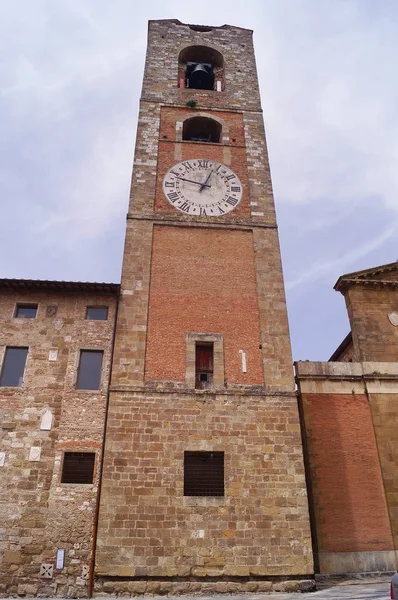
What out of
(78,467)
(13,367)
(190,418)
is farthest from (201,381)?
(13,367)

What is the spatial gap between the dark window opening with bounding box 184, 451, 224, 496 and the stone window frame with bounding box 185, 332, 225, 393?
175cm

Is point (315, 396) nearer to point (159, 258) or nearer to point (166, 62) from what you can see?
point (159, 258)

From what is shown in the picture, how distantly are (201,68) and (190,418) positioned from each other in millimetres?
17560

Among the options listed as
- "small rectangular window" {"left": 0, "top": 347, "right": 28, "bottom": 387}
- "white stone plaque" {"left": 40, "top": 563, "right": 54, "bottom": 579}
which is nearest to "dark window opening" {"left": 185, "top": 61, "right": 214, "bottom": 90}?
"small rectangular window" {"left": 0, "top": 347, "right": 28, "bottom": 387}

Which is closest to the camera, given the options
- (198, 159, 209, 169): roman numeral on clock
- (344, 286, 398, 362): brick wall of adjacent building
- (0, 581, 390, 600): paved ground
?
(0, 581, 390, 600): paved ground

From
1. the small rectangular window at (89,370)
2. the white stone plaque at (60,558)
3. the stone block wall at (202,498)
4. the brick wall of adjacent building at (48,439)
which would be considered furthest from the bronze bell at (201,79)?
the white stone plaque at (60,558)

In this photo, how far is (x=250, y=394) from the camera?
14.1m

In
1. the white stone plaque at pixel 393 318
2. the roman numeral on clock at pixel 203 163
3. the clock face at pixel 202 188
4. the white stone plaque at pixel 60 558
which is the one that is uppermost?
the roman numeral on clock at pixel 203 163

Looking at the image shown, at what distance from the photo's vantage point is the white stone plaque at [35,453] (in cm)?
1276

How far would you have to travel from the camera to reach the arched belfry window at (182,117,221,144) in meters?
21.2

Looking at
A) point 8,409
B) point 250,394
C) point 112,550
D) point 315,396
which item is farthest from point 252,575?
point 8,409

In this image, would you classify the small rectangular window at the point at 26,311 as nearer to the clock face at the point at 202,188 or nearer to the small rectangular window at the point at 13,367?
the small rectangular window at the point at 13,367

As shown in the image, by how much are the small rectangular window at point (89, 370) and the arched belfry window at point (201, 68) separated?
14.5 m

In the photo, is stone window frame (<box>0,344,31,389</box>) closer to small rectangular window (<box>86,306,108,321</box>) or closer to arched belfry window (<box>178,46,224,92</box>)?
small rectangular window (<box>86,306,108,321</box>)
